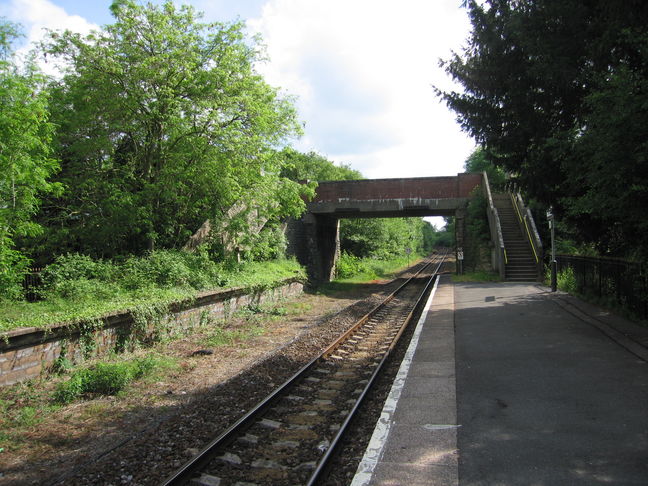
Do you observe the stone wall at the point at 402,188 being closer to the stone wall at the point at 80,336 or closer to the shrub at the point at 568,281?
the shrub at the point at 568,281

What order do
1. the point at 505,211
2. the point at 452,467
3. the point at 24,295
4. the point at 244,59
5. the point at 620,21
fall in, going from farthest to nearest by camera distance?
1. the point at 505,211
2. the point at 244,59
3. the point at 24,295
4. the point at 620,21
5. the point at 452,467

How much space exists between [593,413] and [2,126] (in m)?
10.2

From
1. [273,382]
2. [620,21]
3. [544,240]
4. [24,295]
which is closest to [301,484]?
[273,382]

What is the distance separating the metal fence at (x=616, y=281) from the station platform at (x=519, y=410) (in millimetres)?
797

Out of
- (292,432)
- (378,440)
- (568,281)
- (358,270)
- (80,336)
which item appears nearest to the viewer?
(378,440)

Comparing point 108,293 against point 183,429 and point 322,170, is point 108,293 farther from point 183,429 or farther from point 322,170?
point 322,170

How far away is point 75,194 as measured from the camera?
496 inches

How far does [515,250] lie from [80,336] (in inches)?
807

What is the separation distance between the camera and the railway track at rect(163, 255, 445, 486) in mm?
4109

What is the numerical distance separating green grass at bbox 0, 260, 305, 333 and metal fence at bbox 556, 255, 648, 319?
1018cm

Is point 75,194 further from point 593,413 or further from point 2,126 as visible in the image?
point 593,413

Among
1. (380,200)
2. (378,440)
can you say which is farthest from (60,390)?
(380,200)

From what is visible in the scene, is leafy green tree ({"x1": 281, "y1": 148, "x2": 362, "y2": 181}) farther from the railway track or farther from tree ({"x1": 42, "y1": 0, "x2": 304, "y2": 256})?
the railway track

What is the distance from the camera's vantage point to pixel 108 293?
962cm
